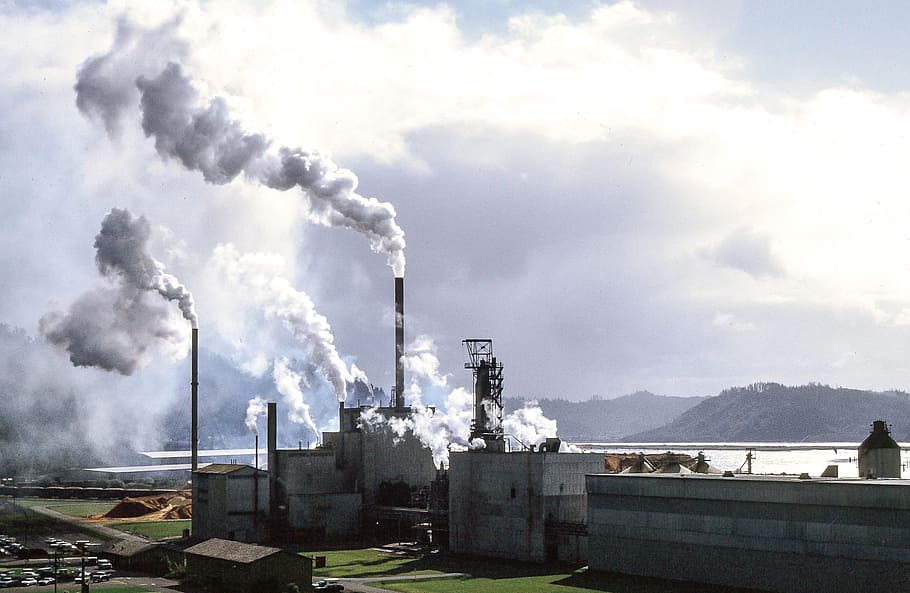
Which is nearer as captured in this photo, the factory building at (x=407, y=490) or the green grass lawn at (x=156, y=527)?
the factory building at (x=407, y=490)

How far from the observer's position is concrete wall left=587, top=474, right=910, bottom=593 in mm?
61625

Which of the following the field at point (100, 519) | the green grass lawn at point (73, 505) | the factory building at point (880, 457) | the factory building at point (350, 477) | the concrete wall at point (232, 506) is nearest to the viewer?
the factory building at point (880, 457)

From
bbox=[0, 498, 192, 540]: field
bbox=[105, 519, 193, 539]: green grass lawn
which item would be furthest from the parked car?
bbox=[105, 519, 193, 539]: green grass lawn

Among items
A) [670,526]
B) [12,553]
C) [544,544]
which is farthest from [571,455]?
[12,553]

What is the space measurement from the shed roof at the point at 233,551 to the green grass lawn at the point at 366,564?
22.9 feet

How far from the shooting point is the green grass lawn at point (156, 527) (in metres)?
113

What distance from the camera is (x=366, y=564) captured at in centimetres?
8881

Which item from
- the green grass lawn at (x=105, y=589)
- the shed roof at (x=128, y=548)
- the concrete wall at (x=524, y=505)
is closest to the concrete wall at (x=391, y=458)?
the concrete wall at (x=524, y=505)

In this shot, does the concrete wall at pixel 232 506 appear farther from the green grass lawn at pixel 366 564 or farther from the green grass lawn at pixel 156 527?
the green grass lawn at pixel 366 564

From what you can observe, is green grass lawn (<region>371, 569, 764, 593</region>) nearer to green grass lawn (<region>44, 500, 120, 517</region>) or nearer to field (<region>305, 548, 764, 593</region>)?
field (<region>305, 548, 764, 593</region>)

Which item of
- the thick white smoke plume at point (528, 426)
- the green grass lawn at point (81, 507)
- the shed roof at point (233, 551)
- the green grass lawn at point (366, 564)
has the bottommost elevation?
the green grass lawn at point (366, 564)

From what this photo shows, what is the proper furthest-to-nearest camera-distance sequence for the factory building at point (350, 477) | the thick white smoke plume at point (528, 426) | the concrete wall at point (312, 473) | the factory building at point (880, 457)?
the concrete wall at point (312, 473) → the factory building at point (350, 477) → the thick white smoke plume at point (528, 426) → the factory building at point (880, 457)

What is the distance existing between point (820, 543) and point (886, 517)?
4665mm

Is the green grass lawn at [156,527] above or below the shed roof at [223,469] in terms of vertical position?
below
